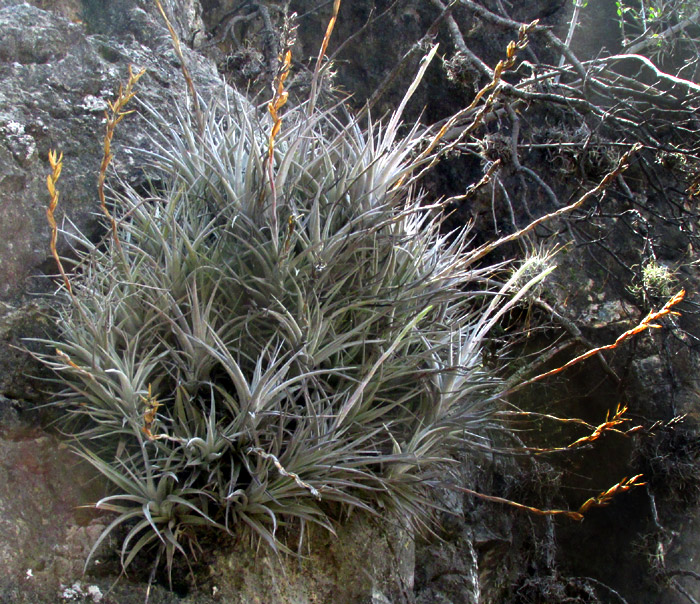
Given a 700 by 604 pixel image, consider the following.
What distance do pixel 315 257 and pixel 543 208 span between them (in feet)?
6.46

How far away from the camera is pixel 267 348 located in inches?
59.9

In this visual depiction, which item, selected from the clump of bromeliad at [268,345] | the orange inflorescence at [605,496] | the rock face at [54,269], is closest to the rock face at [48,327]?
the rock face at [54,269]

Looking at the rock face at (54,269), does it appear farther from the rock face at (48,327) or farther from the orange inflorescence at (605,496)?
the orange inflorescence at (605,496)

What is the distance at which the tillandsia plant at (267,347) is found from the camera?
142 centimetres

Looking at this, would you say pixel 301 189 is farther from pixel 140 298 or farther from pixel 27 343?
pixel 27 343

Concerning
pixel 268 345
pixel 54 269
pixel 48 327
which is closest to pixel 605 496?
pixel 268 345

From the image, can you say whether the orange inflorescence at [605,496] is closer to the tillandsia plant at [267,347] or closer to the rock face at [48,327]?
the tillandsia plant at [267,347]

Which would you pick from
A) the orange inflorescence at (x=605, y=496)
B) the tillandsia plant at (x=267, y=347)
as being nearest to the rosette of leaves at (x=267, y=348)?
the tillandsia plant at (x=267, y=347)

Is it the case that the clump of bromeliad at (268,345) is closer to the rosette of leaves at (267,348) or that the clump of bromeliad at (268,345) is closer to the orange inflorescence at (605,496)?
the rosette of leaves at (267,348)

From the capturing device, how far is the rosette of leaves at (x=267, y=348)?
1421mm

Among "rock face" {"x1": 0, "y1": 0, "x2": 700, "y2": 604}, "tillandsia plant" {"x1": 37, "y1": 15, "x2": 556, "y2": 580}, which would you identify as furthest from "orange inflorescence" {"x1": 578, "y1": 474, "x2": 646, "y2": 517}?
"rock face" {"x1": 0, "y1": 0, "x2": 700, "y2": 604}

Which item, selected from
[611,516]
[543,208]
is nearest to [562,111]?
[543,208]

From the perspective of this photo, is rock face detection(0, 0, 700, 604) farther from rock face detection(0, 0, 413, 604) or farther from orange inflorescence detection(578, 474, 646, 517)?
orange inflorescence detection(578, 474, 646, 517)

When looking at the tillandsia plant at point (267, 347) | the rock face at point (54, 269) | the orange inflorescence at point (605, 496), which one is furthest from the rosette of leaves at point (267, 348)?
the orange inflorescence at point (605, 496)
